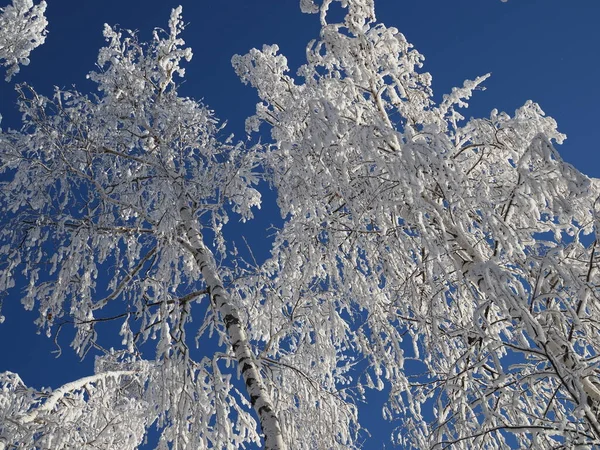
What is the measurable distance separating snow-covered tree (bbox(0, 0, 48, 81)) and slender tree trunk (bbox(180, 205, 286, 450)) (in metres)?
3.61

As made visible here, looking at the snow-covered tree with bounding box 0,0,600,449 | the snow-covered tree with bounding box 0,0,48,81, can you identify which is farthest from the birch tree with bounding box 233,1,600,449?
the snow-covered tree with bounding box 0,0,48,81

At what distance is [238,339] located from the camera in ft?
15.2

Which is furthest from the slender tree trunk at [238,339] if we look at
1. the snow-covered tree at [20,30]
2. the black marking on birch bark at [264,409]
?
the snow-covered tree at [20,30]

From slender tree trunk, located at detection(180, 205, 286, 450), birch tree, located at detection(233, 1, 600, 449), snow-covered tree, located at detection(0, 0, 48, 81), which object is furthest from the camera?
snow-covered tree, located at detection(0, 0, 48, 81)

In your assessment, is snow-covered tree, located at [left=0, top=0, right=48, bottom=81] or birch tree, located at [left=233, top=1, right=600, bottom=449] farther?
snow-covered tree, located at [left=0, top=0, right=48, bottom=81]

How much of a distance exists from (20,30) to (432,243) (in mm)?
6734

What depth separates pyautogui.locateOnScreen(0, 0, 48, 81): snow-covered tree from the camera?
7145 mm

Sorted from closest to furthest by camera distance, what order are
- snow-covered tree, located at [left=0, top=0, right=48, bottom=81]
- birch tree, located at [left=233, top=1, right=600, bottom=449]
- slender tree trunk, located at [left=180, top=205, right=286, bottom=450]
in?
birch tree, located at [left=233, top=1, right=600, bottom=449]
slender tree trunk, located at [left=180, top=205, right=286, bottom=450]
snow-covered tree, located at [left=0, top=0, right=48, bottom=81]

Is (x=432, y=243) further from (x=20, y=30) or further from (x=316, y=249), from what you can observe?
(x=20, y=30)

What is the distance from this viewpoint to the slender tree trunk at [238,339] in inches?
163

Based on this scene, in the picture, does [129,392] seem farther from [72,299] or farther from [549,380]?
[549,380]

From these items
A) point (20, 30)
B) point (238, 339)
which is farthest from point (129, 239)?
point (20, 30)

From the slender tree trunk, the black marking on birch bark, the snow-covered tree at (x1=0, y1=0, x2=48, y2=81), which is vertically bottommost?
the black marking on birch bark

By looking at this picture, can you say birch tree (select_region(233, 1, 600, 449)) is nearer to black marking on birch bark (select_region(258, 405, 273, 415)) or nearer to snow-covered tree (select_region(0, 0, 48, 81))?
black marking on birch bark (select_region(258, 405, 273, 415))
